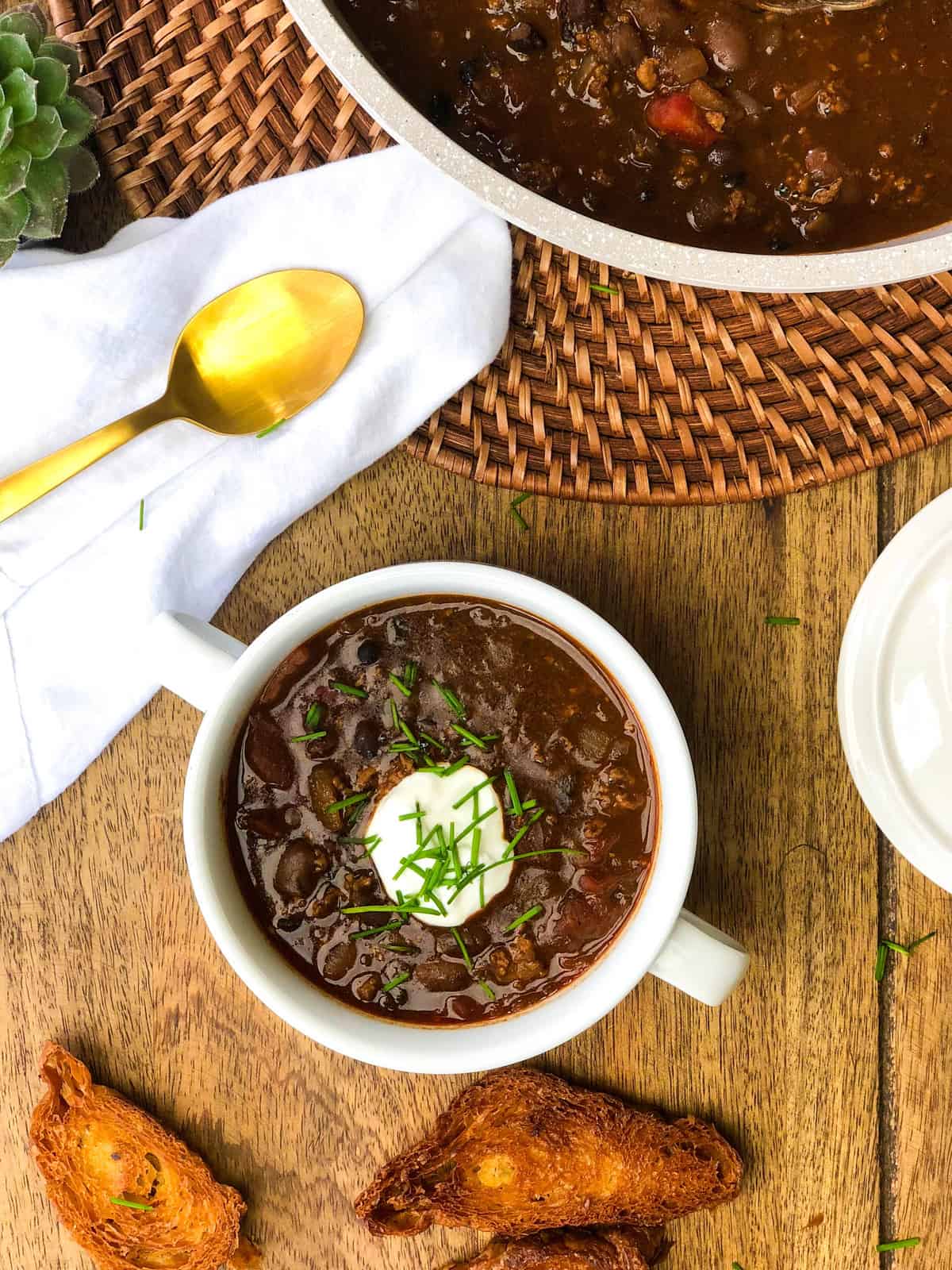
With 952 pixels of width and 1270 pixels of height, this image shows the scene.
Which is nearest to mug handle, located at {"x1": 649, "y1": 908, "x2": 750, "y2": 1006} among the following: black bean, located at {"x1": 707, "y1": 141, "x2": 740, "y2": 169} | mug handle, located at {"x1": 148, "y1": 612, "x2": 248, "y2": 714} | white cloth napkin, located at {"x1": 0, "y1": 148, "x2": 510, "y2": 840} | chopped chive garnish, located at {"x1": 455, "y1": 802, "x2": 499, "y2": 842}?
chopped chive garnish, located at {"x1": 455, "y1": 802, "x2": 499, "y2": 842}

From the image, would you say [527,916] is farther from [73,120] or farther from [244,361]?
[73,120]

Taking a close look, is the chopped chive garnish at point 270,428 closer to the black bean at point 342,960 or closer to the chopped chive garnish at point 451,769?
the chopped chive garnish at point 451,769

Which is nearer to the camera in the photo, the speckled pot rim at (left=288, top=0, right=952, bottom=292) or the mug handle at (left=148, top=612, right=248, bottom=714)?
the speckled pot rim at (left=288, top=0, right=952, bottom=292)

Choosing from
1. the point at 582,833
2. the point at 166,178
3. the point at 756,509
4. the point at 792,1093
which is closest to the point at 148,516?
the point at 166,178

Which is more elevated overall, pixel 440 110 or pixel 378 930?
pixel 440 110

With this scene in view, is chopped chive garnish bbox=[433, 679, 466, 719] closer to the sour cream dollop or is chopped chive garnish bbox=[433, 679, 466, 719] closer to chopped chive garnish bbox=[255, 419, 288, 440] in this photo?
the sour cream dollop

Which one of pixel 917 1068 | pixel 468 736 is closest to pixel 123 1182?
pixel 468 736
